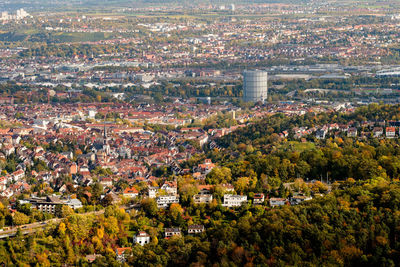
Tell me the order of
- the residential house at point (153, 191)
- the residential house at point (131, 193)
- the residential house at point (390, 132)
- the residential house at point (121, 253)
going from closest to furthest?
the residential house at point (121, 253) → the residential house at point (153, 191) → the residential house at point (131, 193) → the residential house at point (390, 132)

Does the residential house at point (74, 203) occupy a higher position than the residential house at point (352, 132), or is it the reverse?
the residential house at point (74, 203)

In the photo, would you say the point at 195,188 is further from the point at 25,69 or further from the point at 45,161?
the point at 25,69

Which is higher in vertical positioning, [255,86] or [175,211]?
[175,211]

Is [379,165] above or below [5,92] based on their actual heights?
above

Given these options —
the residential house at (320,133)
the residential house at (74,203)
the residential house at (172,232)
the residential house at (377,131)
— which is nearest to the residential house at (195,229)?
the residential house at (172,232)

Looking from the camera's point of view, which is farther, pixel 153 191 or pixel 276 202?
pixel 153 191

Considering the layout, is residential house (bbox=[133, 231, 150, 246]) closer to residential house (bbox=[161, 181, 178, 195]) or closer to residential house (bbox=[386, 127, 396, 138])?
residential house (bbox=[161, 181, 178, 195])

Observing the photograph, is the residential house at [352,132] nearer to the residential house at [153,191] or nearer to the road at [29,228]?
the residential house at [153,191]

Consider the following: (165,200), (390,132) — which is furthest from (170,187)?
(390,132)

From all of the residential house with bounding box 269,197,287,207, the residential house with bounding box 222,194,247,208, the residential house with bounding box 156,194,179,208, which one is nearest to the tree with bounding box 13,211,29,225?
the residential house with bounding box 156,194,179,208

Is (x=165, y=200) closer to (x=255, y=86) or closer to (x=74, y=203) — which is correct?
(x=74, y=203)

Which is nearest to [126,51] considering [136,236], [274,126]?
[274,126]
